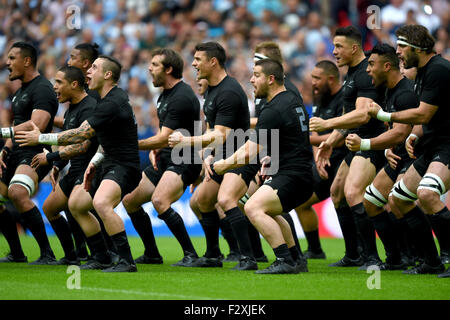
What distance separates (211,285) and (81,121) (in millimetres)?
3090

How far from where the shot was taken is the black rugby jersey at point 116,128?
9.07m

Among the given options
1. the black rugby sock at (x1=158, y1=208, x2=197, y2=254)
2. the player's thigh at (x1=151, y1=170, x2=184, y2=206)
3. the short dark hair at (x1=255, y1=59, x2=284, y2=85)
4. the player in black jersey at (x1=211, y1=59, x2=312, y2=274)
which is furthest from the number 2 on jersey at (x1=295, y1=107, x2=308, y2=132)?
the black rugby sock at (x1=158, y1=208, x2=197, y2=254)

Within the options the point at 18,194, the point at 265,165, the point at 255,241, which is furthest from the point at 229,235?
the point at 18,194

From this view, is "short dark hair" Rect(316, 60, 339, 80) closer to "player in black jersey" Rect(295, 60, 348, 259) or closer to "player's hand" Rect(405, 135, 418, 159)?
"player in black jersey" Rect(295, 60, 348, 259)

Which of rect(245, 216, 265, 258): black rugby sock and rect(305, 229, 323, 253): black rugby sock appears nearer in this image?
rect(245, 216, 265, 258): black rugby sock

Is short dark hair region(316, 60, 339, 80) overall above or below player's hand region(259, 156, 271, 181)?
above

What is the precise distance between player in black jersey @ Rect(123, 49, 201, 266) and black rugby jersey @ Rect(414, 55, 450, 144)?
304 centimetres

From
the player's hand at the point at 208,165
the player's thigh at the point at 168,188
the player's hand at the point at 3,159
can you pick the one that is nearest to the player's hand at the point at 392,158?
the player's hand at the point at 208,165

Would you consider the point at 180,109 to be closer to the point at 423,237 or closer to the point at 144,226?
the point at 144,226

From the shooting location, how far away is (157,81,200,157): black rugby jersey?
33.9 feet

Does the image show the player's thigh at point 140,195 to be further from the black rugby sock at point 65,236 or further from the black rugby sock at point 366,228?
the black rugby sock at point 366,228

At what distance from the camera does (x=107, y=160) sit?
932 centimetres

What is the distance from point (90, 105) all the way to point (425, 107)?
4152 mm
